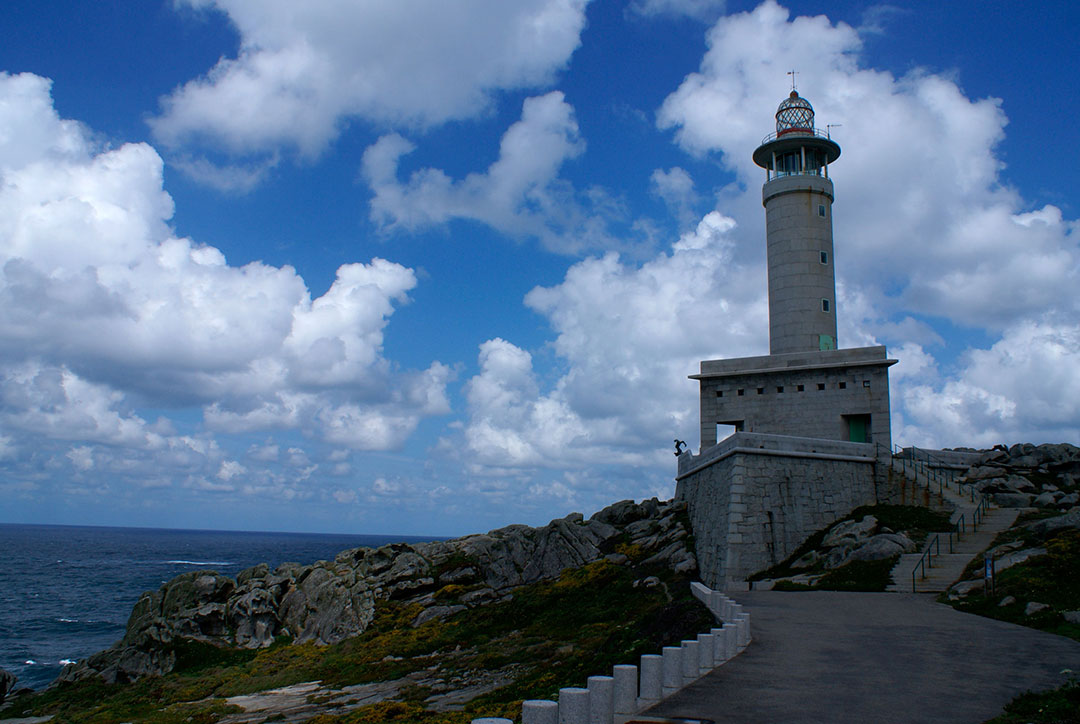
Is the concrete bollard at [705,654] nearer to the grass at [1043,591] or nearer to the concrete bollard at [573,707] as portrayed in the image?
the concrete bollard at [573,707]

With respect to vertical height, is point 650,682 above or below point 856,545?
below

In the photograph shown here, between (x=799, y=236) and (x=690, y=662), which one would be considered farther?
(x=799, y=236)

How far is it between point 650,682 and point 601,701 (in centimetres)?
134

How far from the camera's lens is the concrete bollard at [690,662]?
11633 mm

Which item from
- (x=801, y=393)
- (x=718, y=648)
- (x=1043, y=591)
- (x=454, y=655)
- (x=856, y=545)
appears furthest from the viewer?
(x=801, y=393)

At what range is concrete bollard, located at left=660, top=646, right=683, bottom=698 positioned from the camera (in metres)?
11.1

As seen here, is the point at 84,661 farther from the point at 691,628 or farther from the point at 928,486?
the point at 928,486

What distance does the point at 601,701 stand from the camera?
9.56m

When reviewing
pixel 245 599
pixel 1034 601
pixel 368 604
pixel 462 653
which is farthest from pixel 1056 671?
pixel 245 599

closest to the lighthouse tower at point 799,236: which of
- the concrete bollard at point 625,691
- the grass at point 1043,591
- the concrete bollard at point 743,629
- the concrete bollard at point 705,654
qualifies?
the grass at point 1043,591

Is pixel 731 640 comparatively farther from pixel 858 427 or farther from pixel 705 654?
pixel 858 427

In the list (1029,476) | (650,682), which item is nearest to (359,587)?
(650,682)

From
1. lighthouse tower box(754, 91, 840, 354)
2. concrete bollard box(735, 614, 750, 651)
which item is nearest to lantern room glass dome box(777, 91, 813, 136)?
lighthouse tower box(754, 91, 840, 354)

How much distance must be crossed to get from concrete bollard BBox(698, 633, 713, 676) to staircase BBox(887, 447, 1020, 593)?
1138 cm
